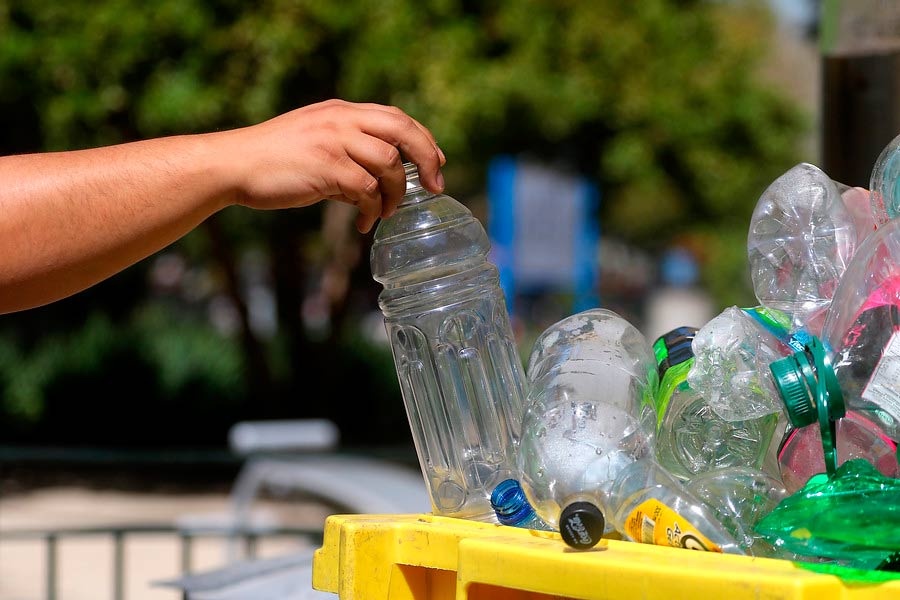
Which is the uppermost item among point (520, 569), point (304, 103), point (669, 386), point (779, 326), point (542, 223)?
point (304, 103)

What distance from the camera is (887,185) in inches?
82.0

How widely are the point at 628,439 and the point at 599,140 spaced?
1252 centimetres

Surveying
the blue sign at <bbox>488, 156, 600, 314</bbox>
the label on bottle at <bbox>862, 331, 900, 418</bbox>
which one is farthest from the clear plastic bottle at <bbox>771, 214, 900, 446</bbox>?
the blue sign at <bbox>488, 156, 600, 314</bbox>

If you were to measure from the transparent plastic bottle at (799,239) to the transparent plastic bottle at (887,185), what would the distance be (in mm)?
93

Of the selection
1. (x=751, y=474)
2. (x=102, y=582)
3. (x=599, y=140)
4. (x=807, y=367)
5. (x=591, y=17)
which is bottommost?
(x=102, y=582)

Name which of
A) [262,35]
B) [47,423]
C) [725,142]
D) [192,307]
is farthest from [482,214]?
[262,35]

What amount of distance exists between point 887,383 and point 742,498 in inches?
11.3

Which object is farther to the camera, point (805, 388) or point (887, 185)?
point (887, 185)

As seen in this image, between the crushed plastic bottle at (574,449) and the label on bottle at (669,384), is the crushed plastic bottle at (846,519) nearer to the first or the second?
the crushed plastic bottle at (574,449)

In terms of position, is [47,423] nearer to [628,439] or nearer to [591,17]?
[591,17]

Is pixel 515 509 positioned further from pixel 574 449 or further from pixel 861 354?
pixel 861 354

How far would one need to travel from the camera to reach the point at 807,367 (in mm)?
1585

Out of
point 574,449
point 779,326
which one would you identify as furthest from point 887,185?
point 574,449

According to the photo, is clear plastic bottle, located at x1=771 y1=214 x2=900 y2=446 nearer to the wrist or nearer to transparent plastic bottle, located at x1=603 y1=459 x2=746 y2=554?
transparent plastic bottle, located at x1=603 y1=459 x2=746 y2=554
